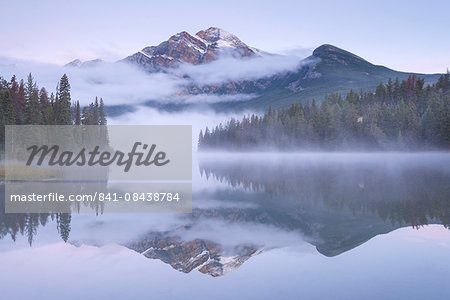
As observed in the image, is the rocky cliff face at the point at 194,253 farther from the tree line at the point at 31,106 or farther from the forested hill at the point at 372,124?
the forested hill at the point at 372,124

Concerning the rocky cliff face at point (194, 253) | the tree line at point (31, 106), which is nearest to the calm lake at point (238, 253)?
the rocky cliff face at point (194, 253)

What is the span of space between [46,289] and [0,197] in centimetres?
2541

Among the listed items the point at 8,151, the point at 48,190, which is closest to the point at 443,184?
the point at 48,190

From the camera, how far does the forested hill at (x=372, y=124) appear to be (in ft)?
412

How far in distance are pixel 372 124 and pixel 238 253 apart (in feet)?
449

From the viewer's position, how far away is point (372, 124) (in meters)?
141

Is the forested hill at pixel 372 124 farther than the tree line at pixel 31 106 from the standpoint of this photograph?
Yes

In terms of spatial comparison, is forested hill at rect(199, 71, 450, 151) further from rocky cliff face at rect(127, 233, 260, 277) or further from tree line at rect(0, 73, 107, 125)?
rocky cliff face at rect(127, 233, 260, 277)

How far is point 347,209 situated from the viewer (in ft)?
86.7

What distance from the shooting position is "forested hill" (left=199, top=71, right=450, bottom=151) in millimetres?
125500

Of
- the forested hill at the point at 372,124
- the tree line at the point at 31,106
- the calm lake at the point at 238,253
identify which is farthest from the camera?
the forested hill at the point at 372,124

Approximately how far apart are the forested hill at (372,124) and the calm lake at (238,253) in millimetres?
109693

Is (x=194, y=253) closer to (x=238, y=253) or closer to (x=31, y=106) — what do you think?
(x=238, y=253)

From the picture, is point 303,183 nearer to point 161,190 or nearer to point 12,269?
point 161,190
